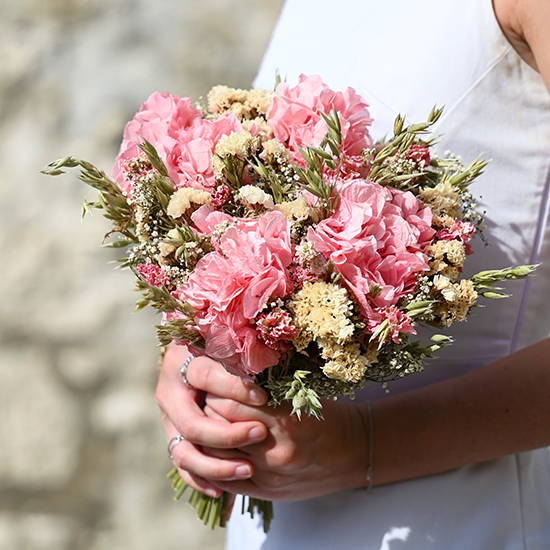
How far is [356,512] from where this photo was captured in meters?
1.15

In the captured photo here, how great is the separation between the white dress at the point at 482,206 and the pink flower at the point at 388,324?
379 mm

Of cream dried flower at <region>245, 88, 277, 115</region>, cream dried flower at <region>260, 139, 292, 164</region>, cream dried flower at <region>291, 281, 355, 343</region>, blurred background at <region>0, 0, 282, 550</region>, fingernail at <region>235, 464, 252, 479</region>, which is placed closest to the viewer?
cream dried flower at <region>291, 281, 355, 343</region>

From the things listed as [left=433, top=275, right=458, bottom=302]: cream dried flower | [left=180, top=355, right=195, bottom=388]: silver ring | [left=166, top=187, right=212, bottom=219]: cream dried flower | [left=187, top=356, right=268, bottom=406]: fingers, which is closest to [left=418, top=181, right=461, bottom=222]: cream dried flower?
[left=433, top=275, right=458, bottom=302]: cream dried flower

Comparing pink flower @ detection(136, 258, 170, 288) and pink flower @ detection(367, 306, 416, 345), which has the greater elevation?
pink flower @ detection(136, 258, 170, 288)

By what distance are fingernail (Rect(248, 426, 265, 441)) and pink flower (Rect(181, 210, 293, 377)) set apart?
29cm

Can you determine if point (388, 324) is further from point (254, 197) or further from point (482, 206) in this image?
point (482, 206)

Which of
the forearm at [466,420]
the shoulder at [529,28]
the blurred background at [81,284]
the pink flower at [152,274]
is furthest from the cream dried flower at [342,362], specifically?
the blurred background at [81,284]

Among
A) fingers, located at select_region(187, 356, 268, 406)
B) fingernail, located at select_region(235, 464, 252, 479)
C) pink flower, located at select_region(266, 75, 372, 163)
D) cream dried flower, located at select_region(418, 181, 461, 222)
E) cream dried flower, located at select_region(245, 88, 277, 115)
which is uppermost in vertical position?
cream dried flower, located at select_region(245, 88, 277, 115)

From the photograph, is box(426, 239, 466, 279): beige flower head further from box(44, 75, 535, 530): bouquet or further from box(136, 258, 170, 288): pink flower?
box(136, 258, 170, 288): pink flower

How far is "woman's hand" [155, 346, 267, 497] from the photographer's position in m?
1.02

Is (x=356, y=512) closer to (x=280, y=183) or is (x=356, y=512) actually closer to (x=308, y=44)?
(x=280, y=183)

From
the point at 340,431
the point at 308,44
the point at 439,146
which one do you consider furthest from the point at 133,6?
the point at 340,431

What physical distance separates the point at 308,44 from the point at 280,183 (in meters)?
0.69

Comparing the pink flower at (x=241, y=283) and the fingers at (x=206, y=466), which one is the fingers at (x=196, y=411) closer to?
the fingers at (x=206, y=466)
